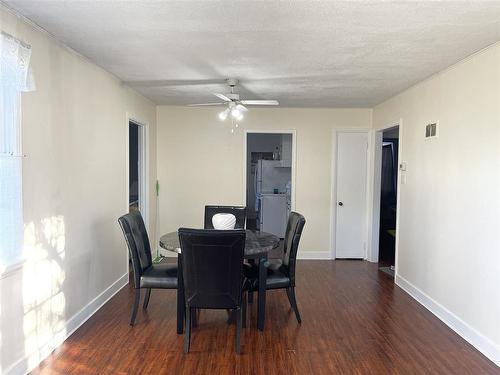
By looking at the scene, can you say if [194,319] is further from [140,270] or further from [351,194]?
[351,194]

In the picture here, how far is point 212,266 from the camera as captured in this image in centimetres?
257

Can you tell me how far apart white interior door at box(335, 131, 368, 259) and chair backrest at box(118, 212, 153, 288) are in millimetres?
3271

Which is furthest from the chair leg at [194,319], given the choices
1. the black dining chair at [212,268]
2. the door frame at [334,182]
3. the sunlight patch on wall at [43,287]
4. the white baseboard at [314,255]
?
the door frame at [334,182]

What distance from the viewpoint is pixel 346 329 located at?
3.13m

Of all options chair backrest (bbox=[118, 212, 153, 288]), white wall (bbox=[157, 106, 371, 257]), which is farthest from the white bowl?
white wall (bbox=[157, 106, 371, 257])

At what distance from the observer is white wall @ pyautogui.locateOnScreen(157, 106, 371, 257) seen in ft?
18.0

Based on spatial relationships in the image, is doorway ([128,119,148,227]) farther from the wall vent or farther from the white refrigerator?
the wall vent

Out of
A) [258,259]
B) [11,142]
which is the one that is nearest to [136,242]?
[258,259]

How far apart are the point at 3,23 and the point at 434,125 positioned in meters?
3.68

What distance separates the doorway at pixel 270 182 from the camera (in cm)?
732

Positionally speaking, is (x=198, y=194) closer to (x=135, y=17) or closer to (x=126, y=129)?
(x=126, y=129)

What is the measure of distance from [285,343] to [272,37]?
2374 millimetres

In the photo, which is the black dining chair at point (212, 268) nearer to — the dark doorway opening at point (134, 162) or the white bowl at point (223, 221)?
the white bowl at point (223, 221)

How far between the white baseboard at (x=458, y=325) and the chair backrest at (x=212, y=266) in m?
1.92
